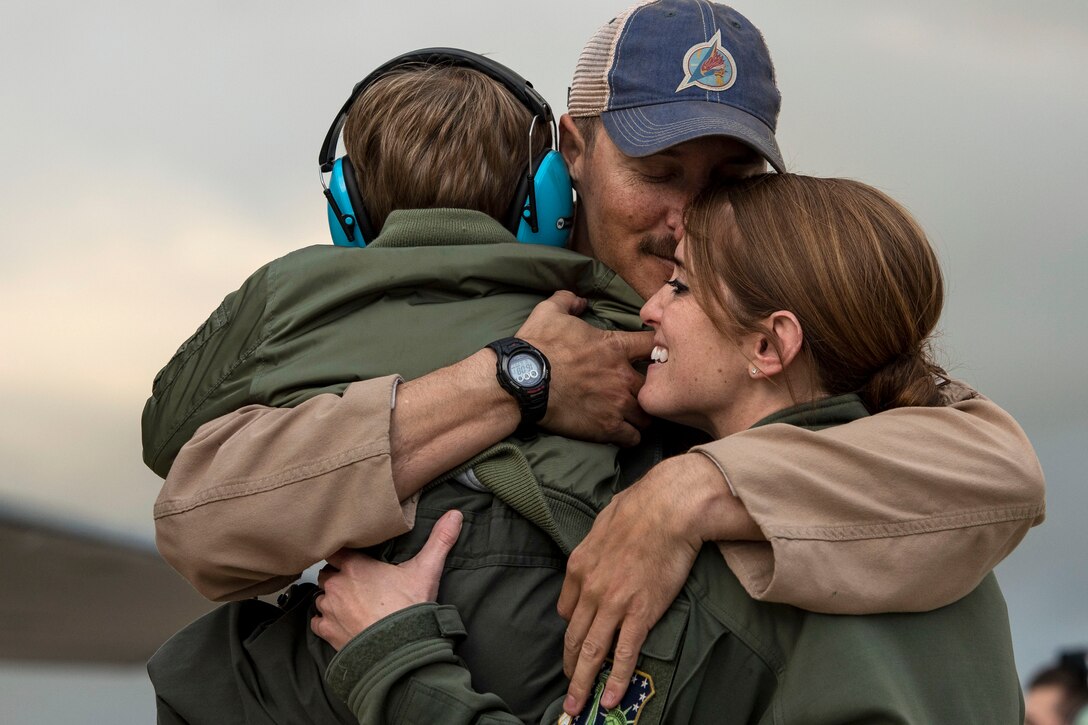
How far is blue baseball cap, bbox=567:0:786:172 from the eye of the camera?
2.04 m

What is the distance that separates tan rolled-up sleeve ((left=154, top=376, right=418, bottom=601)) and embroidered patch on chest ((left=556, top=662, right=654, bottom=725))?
0.39 m

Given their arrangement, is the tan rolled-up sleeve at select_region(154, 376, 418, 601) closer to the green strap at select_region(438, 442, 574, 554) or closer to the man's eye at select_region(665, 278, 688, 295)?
the green strap at select_region(438, 442, 574, 554)

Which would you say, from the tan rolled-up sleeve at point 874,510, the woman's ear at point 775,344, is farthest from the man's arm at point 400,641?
the woman's ear at point 775,344

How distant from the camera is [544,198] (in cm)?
204

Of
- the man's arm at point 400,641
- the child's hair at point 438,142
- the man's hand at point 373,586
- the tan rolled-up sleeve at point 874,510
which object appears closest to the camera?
the tan rolled-up sleeve at point 874,510

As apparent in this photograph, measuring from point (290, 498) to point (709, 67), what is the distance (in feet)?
3.75

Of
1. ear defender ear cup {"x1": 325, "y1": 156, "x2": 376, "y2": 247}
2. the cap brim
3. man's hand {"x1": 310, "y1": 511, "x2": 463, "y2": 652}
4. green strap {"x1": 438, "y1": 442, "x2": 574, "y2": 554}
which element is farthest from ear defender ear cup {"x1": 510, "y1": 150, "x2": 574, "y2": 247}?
man's hand {"x1": 310, "y1": 511, "x2": 463, "y2": 652}

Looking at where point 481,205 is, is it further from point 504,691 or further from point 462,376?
point 504,691

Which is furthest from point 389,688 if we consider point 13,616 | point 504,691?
point 13,616

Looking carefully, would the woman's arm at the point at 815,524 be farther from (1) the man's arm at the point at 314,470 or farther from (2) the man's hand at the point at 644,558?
(1) the man's arm at the point at 314,470

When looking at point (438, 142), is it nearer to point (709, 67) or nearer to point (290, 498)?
point (709, 67)

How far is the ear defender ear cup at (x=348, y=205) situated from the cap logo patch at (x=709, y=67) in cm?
64

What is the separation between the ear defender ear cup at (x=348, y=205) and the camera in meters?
2.05

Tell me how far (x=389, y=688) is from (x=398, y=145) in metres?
0.95
